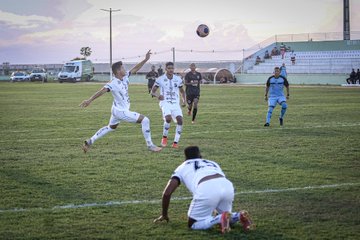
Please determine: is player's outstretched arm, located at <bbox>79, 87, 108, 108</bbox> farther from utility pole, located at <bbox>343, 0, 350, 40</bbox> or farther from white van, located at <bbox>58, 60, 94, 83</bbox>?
white van, located at <bbox>58, 60, 94, 83</bbox>

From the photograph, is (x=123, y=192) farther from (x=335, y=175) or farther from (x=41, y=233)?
(x=335, y=175)

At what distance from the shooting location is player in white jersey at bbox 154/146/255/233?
655 centimetres

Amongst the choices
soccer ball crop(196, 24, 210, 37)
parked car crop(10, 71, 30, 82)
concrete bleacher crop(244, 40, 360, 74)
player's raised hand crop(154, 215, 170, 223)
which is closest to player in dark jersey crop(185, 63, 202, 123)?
soccer ball crop(196, 24, 210, 37)

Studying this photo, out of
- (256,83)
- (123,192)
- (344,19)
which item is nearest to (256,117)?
(123,192)

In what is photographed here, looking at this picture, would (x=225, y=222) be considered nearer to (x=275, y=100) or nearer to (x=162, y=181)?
(x=162, y=181)

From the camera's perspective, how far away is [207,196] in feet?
21.4

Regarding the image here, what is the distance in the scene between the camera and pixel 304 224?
6.98m

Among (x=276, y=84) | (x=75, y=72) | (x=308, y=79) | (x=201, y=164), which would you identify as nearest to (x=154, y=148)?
(x=201, y=164)

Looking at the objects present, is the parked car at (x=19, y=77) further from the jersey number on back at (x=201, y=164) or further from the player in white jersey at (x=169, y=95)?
the jersey number on back at (x=201, y=164)

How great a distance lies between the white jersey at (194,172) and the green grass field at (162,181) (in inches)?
23.2

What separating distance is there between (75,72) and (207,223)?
7377 centimetres

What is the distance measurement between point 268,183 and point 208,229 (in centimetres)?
282

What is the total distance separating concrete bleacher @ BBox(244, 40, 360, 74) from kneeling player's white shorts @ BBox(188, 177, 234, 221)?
50993 millimetres

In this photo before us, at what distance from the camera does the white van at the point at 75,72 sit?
7788cm
